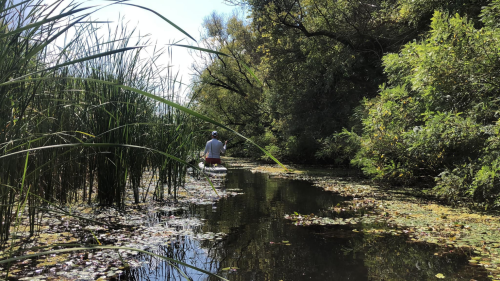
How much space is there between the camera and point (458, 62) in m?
5.47

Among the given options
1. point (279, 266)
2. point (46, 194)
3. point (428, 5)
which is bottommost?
point (279, 266)

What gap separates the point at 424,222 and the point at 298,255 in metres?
2.14

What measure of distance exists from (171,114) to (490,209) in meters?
4.99

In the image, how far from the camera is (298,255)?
3096 millimetres

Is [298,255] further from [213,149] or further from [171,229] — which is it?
[213,149]

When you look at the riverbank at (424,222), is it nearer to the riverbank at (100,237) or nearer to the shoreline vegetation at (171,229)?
the shoreline vegetation at (171,229)

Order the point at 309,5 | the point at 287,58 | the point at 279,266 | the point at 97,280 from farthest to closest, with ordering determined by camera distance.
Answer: the point at 287,58, the point at 309,5, the point at 279,266, the point at 97,280

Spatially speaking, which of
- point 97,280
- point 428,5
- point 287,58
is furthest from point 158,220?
point 287,58

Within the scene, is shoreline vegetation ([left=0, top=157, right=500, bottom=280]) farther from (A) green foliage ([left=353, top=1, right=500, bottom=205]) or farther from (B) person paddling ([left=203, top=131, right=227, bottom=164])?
(B) person paddling ([left=203, top=131, right=227, bottom=164])

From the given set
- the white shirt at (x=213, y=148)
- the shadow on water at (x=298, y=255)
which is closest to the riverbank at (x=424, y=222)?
the shadow on water at (x=298, y=255)

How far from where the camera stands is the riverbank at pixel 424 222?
129 inches

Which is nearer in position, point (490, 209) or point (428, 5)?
point (490, 209)

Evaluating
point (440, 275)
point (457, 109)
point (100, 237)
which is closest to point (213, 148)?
point (457, 109)

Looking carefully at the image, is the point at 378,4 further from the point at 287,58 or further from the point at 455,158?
the point at 455,158
